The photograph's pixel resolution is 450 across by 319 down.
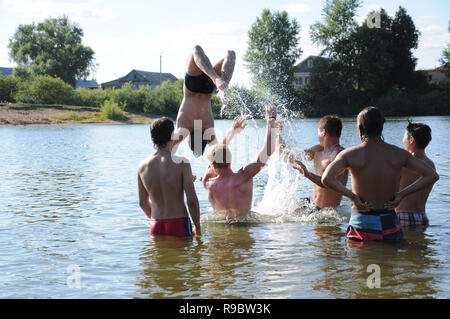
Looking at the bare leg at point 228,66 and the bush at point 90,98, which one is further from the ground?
the bush at point 90,98

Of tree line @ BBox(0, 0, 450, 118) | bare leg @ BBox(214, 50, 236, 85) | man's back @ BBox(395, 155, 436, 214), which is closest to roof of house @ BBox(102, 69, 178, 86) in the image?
tree line @ BBox(0, 0, 450, 118)

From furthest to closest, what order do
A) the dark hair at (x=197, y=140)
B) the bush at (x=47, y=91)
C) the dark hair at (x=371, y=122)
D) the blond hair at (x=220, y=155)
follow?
Result: the bush at (x=47, y=91), the dark hair at (x=197, y=140), the blond hair at (x=220, y=155), the dark hair at (x=371, y=122)

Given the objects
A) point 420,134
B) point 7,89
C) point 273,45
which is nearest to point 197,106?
point 420,134

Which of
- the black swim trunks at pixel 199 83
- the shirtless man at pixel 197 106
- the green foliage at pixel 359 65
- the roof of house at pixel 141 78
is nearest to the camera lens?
the shirtless man at pixel 197 106

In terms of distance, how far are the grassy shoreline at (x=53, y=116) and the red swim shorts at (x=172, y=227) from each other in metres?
42.6

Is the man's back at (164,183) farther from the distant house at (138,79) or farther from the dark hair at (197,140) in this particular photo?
the distant house at (138,79)

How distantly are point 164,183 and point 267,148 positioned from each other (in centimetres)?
185

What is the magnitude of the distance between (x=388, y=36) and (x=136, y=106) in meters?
35.4

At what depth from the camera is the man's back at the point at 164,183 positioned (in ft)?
19.3

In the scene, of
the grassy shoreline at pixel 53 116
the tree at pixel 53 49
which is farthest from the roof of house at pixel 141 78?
the grassy shoreline at pixel 53 116

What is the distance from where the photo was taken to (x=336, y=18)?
7181 cm

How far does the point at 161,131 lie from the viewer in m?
5.88

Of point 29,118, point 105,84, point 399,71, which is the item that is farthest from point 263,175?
point 105,84

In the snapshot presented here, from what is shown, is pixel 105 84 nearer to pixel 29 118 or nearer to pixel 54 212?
pixel 29 118
